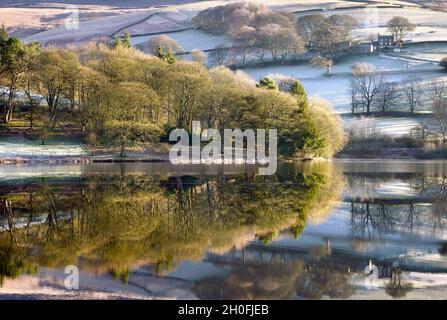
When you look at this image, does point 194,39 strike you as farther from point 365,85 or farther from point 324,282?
point 324,282

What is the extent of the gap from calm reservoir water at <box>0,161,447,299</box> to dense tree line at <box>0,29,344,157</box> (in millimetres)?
38179

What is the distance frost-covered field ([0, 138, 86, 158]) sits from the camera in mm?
57125

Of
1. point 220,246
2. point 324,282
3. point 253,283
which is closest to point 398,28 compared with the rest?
point 220,246

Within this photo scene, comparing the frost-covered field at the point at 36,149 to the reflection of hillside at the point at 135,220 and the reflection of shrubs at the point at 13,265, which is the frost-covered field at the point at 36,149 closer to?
the reflection of hillside at the point at 135,220

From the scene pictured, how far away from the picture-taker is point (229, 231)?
14.8 metres

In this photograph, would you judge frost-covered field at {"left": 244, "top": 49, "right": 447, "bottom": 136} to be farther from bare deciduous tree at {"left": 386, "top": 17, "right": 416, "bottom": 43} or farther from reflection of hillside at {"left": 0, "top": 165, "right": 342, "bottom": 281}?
reflection of hillside at {"left": 0, "top": 165, "right": 342, "bottom": 281}

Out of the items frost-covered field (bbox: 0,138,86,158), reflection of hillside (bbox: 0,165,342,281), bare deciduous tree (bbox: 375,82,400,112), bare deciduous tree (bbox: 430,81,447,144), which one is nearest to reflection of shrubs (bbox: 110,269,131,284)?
reflection of hillside (bbox: 0,165,342,281)

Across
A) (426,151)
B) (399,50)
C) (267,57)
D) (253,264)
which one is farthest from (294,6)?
(253,264)

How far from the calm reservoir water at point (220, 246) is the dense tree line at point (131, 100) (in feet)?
125

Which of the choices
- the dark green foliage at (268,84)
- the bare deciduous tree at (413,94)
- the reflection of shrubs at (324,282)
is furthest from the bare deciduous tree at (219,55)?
the reflection of shrubs at (324,282)

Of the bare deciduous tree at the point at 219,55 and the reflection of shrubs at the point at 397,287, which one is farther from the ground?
the bare deciduous tree at the point at 219,55

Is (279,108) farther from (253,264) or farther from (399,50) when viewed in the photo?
(399,50)

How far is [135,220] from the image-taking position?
16.8 meters

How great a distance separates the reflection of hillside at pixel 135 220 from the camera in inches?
468
